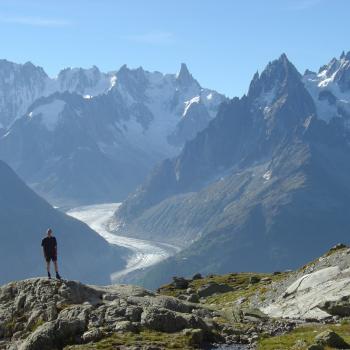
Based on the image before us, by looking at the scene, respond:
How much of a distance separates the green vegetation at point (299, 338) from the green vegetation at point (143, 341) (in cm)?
450

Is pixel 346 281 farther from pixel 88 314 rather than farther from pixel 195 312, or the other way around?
pixel 88 314

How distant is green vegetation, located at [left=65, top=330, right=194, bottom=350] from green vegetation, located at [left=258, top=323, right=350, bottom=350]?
4496 mm

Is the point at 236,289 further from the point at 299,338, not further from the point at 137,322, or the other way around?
the point at 137,322

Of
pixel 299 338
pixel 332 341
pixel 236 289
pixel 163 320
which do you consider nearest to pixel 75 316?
pixel 163 320

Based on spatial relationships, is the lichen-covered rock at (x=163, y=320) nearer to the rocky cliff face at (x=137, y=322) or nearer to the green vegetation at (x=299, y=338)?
the rocky cliff face at (x=137, y=322)

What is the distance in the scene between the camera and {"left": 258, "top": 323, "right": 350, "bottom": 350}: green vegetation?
43.9 m

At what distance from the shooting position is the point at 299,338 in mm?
46625

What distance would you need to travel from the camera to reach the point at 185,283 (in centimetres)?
12425

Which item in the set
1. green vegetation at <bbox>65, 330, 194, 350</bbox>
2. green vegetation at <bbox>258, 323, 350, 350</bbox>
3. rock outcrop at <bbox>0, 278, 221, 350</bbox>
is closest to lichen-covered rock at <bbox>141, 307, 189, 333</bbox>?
rock outcrop at <bbox>0, 278, 221, 350</bbox>

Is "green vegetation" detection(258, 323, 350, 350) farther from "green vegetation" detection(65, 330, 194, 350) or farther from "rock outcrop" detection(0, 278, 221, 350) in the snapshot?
"green vegetation" detection(65, 330, 194, 350)

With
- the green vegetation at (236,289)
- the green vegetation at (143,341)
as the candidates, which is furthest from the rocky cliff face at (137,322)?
the green vegetation at (236,289)

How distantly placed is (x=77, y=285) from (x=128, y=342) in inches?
354

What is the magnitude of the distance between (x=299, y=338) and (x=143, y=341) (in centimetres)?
929

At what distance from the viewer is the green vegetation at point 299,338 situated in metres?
43.9
